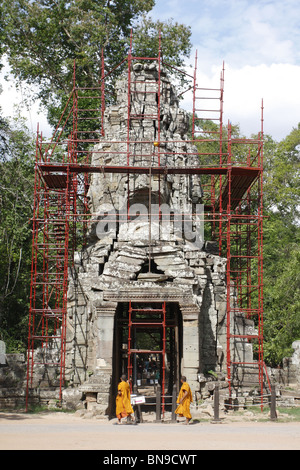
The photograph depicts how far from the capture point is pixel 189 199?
23.9 meters

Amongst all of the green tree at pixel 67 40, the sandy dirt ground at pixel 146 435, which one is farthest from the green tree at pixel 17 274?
the sandy dirt ground at pixel 146 435

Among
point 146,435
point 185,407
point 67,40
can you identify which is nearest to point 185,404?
point 185,407

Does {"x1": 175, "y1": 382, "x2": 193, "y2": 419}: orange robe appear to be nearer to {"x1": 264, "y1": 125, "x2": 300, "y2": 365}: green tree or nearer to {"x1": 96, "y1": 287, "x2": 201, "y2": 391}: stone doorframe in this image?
{"x1": 96, "y1": 287, "x2": 201, "y2": 391}: stone doorframe

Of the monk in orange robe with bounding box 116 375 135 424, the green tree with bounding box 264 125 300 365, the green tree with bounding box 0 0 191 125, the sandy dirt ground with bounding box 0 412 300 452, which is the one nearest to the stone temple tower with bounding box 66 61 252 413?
the monk in orange robe with bounding box 116 375 135 424

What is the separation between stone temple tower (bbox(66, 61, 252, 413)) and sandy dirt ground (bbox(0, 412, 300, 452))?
2.26 meters

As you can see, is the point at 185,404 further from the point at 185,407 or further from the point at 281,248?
the point at 281,248

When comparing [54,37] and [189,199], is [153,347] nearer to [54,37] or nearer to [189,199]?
[189,199]

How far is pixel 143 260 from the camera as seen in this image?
67.8ft

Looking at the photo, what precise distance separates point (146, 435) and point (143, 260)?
7646mm

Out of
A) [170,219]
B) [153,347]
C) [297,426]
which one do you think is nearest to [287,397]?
[297,426]

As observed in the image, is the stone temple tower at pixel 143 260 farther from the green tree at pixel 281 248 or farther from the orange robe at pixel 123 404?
the green tree at pixel 281 248

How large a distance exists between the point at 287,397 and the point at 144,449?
11.2 metres

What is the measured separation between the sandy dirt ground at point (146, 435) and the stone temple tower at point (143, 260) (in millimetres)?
2263

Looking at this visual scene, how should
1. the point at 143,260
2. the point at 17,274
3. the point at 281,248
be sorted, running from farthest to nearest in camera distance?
1. the point at 281,248
2. the point at 17,274
3. the point at 143,260
